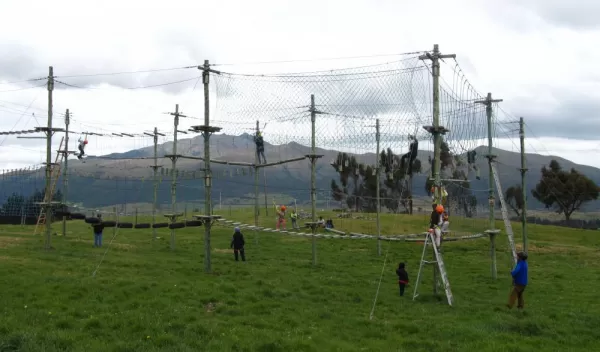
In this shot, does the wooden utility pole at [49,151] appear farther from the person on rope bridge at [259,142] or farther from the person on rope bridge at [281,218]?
the person on rope bridge at [281,218]

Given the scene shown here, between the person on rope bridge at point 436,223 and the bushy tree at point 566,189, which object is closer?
the person on rope bridge at point 436,223

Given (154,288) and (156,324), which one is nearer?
(156,324)

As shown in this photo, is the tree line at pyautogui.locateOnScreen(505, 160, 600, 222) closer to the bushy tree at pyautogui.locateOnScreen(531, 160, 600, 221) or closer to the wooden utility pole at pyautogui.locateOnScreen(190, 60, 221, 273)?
the bushy tree at pyautogui.locateOnScreen(531, 160, 600, 221)

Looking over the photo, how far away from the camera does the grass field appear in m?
14.6

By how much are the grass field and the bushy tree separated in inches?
2771

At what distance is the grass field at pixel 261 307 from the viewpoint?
47.8 feet

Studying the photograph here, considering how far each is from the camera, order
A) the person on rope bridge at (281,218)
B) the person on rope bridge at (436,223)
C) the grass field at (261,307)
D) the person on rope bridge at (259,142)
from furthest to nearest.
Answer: the person on rope bridge at (281,218) < the person on rope bridge at (259,142) < the person on rope bridge at (436,223) < the grass field at (261,307)

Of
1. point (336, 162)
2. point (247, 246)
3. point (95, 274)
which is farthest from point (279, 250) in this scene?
point (95, 274)

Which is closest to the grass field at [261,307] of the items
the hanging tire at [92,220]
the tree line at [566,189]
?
the hanging tire at [92,220]

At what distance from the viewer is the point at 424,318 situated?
18141 millimetres

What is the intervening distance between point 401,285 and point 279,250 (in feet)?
57.1

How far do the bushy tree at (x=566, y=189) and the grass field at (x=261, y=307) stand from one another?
231 ft

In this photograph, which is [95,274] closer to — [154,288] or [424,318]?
[154,288]

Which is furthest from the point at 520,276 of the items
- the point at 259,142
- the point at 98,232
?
the point at 98,232
